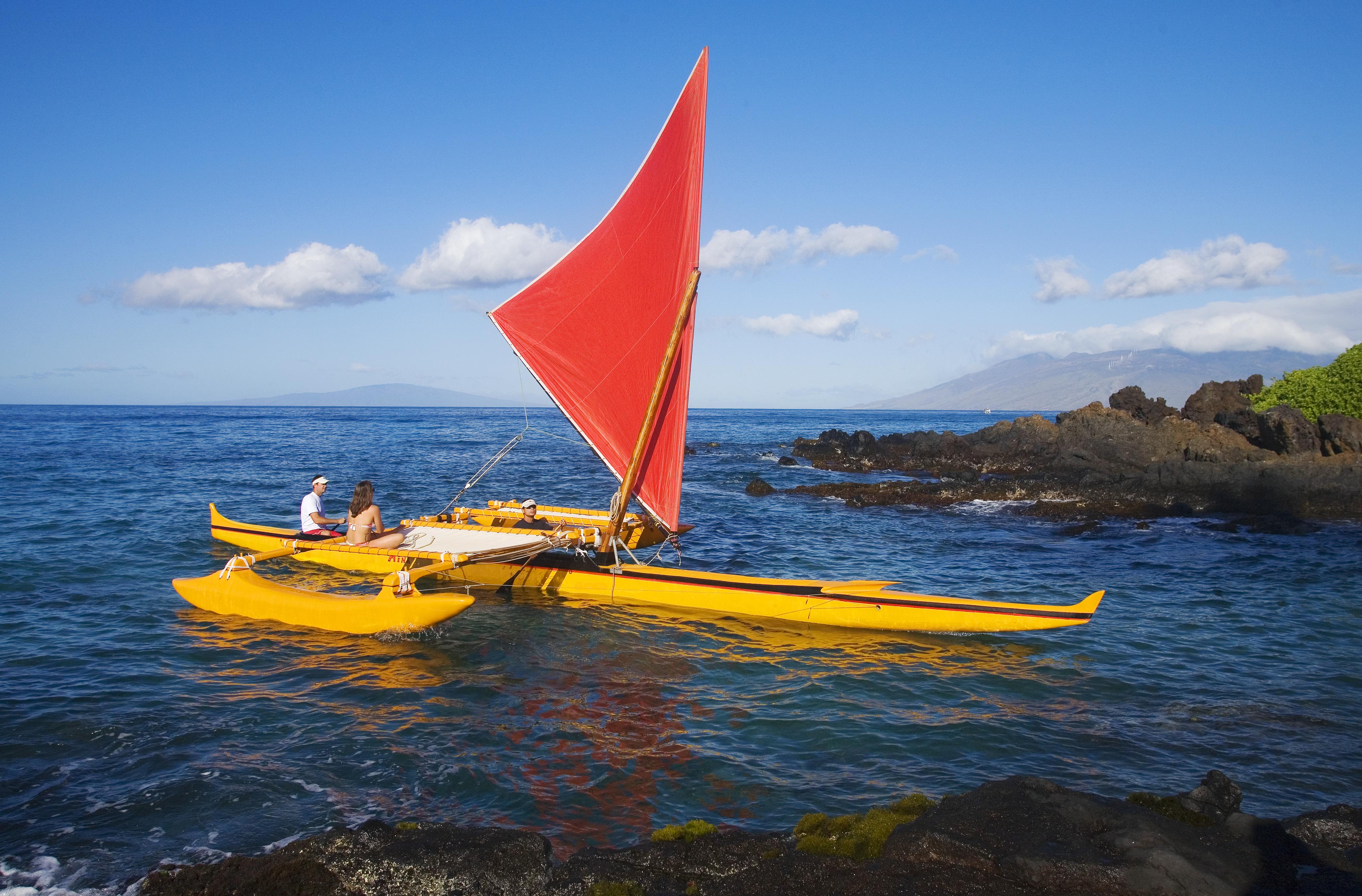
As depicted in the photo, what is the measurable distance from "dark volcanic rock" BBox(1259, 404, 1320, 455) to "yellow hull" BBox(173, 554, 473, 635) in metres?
28.8

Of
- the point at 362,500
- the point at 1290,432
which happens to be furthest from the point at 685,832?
the point at 1290,432

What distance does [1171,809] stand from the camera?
7.18 meters

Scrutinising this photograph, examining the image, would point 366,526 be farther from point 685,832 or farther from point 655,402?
point 685,832

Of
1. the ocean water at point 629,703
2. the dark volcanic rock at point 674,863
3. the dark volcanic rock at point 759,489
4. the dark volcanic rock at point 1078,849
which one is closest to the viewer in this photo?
the dark volcanic rock at point 1078,849

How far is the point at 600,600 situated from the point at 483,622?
2187 mm

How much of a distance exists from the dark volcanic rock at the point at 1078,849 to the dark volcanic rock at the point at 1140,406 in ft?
117

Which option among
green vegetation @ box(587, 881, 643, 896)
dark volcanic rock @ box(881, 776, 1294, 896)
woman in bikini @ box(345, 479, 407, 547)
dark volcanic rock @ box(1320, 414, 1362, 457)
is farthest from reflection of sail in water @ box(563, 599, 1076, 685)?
dark volcanic rock @ box(1320, 414, 1362, 457)

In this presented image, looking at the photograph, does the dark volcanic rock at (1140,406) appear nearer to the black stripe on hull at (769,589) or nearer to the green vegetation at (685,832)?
the black stripe on hull at (769,589)

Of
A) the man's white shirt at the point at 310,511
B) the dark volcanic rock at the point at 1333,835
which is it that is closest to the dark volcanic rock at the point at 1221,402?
the dark volcanic rock at the point at 1333,835

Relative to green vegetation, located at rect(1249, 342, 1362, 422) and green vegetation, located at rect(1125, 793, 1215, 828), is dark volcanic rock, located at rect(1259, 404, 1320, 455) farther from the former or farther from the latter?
green vegetation, located at rect(1125, 793, 1215, 828)

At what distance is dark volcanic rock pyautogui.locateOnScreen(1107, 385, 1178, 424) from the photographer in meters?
39.8

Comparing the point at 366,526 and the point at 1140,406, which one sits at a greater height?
the point at 1140,406

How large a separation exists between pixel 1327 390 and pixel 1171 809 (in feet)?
110

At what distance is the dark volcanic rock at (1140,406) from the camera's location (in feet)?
131
